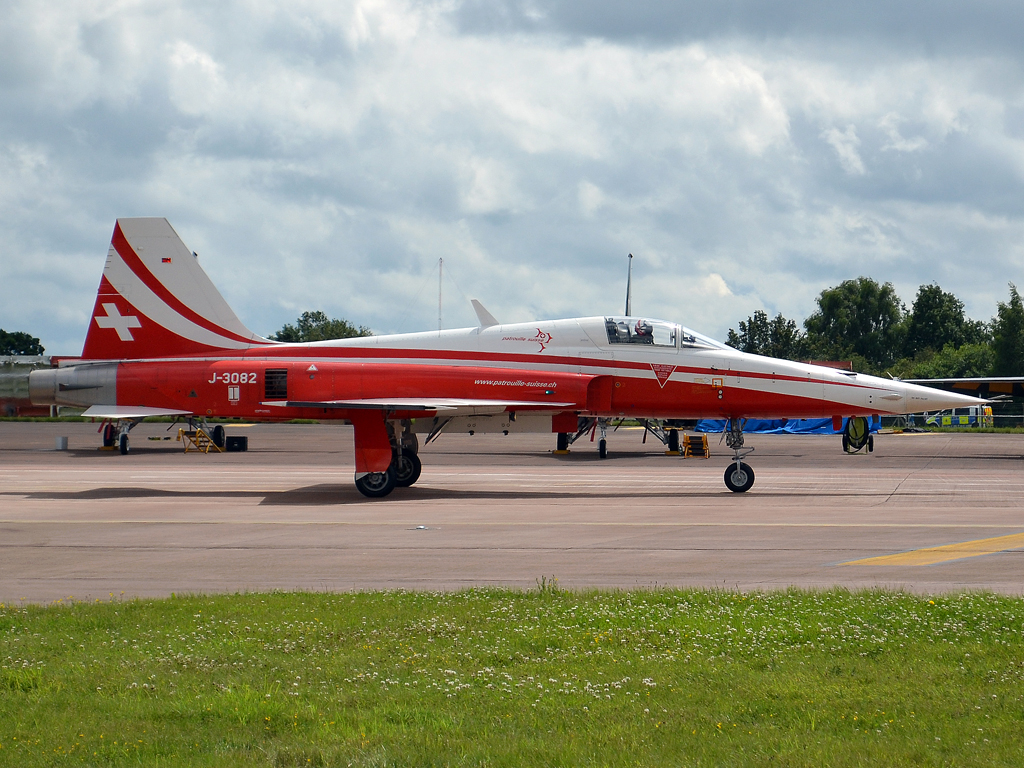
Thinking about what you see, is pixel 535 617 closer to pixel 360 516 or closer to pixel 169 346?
pixel 360 516

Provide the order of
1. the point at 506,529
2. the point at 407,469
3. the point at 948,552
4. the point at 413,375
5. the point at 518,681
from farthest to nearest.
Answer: the point at 407,469 → the point at 413,375 → the point at 506,529 → the point at 948,552 → the point at 518,681

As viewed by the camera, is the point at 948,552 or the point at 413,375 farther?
the point at 413,375

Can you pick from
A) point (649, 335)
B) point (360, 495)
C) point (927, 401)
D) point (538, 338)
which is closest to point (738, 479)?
point (649, 335)

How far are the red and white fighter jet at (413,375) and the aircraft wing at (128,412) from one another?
3 centimetres

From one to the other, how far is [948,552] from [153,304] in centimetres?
1680

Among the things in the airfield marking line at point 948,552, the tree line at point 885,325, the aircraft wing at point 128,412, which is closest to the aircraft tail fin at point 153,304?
the aircraft wing at point 128,412

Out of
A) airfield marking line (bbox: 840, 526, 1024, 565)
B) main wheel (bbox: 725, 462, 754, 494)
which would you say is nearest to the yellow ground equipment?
main wheel (bbox: 725, 462, 754, 494)

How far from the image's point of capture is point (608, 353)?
20516mm

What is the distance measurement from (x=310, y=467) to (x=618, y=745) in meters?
25.2

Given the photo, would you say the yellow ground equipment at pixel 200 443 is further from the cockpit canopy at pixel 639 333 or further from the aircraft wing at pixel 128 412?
the cockpit canopy at pixel 639 333

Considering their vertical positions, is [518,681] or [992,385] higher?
[992,385]

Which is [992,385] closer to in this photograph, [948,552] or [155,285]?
[948,552]

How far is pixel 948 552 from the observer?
11742mm

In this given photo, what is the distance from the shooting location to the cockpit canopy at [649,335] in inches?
811
